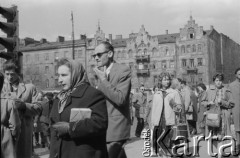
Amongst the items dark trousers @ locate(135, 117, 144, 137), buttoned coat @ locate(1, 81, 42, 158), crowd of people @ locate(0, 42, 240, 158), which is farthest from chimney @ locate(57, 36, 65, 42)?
buttoned coat @ locate(1, 81, 42, 158)

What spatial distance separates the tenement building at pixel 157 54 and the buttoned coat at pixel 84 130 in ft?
213

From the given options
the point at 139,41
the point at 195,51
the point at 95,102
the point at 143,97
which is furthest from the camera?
the point at 139,41

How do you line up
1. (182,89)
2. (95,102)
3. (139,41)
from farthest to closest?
(139,41) < (182,89) < (95,102)

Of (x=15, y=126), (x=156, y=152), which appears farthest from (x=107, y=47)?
(x=156, y=152)

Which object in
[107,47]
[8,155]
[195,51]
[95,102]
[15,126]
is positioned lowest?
[8,155]

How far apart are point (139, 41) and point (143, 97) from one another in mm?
66231

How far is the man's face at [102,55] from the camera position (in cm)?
533

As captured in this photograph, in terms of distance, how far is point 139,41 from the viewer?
84062 millimetres

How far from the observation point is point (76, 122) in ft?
11.8

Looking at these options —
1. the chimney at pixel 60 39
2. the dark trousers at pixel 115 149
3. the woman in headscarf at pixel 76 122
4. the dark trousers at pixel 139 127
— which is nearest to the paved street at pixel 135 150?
the dark trousers at pixel 139 127

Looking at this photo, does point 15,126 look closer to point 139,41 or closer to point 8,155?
point 8,155

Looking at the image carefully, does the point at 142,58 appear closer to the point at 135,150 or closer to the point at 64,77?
the point at 135,150

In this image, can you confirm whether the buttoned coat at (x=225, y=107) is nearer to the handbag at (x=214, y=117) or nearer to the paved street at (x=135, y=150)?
the handbag at (x=214, y=117)

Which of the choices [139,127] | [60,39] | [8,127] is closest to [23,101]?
[8,127]
